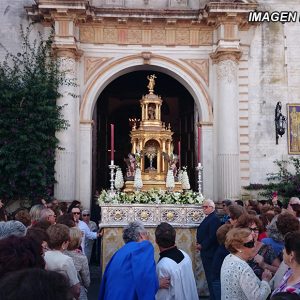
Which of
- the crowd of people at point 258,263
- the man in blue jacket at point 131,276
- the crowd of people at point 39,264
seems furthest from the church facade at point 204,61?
the man in blue jacket at point 131,276

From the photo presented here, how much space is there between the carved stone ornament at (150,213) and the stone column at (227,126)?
4814 millimetres

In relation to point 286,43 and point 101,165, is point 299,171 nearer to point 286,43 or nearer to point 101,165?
point 286,43

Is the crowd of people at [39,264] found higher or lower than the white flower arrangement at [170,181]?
lower

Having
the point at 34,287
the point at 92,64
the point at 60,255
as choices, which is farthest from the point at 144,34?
the point at 34,287

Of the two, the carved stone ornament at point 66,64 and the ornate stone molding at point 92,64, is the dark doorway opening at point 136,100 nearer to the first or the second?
the ornate stone molding at point 92,64

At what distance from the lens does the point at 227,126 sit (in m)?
16.4

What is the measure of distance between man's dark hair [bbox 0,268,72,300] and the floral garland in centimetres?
945

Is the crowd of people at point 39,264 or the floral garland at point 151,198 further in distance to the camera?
the floral garland at point 151,198

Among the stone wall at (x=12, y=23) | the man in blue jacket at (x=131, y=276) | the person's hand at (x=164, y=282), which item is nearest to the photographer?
the man in blue jacket at (x=131, y=276)

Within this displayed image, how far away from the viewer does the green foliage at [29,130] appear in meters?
15.6

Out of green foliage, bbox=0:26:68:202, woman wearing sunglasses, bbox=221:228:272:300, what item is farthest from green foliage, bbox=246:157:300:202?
woman wearing sunglasses, bbox=221:228:272:300

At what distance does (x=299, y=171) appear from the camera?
16719mm

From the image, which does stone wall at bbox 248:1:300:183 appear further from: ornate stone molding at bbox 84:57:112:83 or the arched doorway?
ornate stone molding at bbox 84:57:112:83

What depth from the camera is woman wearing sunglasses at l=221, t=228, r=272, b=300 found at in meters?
4.63
